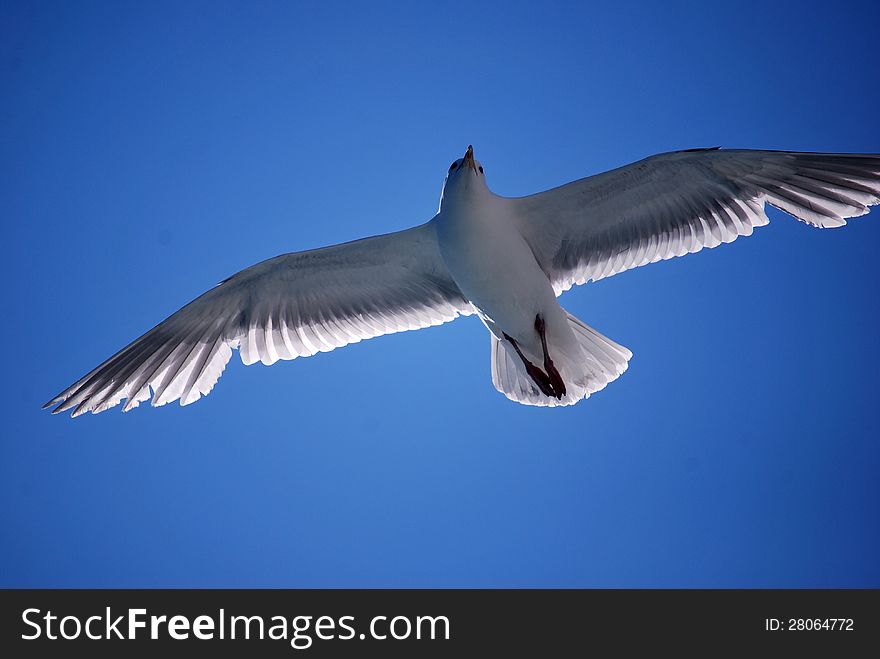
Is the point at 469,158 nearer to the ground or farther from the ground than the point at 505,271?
farther from the ground

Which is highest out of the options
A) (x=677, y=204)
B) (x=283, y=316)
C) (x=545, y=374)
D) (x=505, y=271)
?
(x=677, y=204)

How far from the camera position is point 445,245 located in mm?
5613

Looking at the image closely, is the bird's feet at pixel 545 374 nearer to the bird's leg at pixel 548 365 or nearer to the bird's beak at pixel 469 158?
the bird's leg at pixel 548 365

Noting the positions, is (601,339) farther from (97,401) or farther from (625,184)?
(97,401)

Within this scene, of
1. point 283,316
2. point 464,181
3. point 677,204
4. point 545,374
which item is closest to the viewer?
point 464,181

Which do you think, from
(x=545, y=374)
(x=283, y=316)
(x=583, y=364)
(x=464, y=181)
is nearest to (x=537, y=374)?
(x=545, y=374)

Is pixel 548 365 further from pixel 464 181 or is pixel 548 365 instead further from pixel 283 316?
pixel 283 316

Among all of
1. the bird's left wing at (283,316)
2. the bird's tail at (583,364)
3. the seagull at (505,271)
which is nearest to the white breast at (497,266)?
the seagull at (505,271)

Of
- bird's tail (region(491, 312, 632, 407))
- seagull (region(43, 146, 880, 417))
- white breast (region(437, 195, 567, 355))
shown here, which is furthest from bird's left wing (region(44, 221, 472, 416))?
bird's tail (region(491, 312, 632, 407))

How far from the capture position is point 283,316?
20.9ft

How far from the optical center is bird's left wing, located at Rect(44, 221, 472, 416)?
6066 millimetres

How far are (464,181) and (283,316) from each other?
183 centimetres

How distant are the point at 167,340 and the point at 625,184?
3.48 m

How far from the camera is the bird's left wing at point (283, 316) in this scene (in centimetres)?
607
